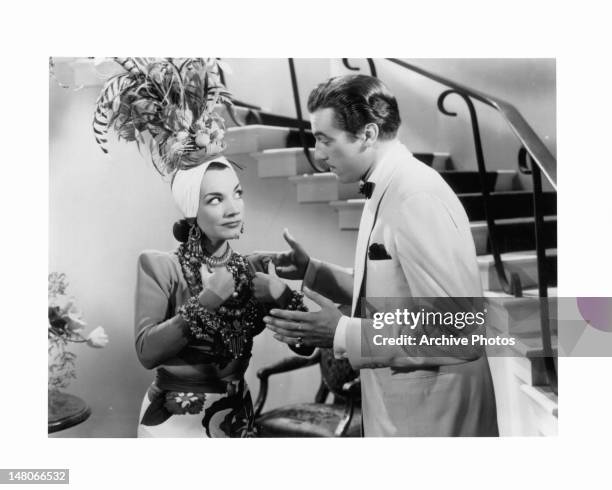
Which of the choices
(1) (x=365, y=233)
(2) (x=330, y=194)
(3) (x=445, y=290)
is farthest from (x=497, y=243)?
(2) (x=330, y=194)

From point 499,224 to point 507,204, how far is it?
0.09 metres

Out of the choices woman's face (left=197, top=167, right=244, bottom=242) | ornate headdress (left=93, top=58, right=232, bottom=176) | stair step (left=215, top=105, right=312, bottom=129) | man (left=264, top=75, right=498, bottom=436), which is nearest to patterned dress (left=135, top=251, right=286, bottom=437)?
woman's face (left=197, top=167, right=244, bottom=242)

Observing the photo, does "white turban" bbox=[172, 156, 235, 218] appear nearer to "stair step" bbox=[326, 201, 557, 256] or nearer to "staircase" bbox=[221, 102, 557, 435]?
"staircase" bbox=[221, 102, 557, 435]

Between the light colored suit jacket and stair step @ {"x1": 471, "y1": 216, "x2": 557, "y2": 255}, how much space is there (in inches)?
2.2

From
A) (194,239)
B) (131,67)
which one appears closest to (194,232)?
(194,239)

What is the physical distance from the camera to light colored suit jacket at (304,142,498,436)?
2.26 metres

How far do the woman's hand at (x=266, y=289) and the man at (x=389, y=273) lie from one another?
5 cm

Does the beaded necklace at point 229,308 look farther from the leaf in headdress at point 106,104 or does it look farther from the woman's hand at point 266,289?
the leaf in headdress at point 106,104

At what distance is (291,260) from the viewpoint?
237 centimetres

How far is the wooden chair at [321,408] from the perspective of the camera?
7.76 ft

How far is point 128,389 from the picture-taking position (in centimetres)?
243

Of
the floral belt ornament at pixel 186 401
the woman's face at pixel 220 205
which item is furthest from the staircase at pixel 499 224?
the floral belt ornament at pixel 186 401
